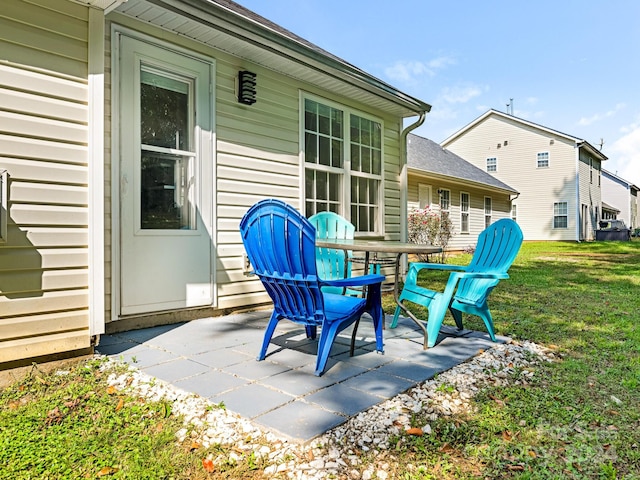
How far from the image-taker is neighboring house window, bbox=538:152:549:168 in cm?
2050

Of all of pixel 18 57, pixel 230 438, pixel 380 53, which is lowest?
pixel 230 438

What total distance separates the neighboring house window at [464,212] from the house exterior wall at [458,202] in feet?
0.48

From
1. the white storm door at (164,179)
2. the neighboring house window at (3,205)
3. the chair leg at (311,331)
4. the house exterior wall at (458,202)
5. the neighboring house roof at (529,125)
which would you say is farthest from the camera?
the neighboring house roof at (529,125)

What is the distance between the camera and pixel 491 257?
3586 mm

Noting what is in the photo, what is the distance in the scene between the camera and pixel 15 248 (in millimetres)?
2404

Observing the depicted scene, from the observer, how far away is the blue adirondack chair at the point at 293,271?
233 centimetres

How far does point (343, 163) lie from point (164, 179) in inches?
104

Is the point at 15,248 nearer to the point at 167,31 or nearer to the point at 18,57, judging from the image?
the point at 18,57

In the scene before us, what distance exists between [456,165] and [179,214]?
537 inches

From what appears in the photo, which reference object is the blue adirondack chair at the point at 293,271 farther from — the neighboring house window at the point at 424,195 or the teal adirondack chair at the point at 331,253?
the neighboring house window at the point at 424,195

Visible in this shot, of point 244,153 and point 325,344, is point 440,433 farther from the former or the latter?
point 244,153

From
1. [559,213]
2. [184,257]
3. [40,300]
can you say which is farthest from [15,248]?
[559,213]

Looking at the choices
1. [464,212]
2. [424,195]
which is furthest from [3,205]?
[464,212]

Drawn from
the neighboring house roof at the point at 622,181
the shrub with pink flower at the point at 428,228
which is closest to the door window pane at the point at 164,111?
the shrub with pink flower at the point at 428,228
